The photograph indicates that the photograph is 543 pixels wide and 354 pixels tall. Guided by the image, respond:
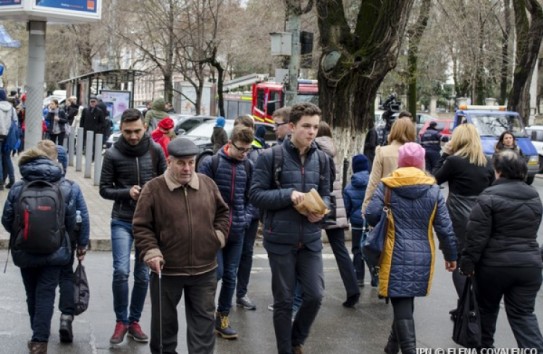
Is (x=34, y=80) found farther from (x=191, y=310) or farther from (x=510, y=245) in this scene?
(x=510, y=245)

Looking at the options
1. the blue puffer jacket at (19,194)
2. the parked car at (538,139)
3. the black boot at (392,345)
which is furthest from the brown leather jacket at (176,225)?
the parked car at (538,139)

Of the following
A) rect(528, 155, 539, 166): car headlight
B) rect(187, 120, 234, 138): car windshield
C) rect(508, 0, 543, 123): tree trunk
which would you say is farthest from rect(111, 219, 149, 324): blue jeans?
rect(508, 0, 543, 123): tree trunk

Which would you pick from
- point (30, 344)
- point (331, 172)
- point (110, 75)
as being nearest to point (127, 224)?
point (30, 344)

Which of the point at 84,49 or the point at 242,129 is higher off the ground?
the point at 84,49

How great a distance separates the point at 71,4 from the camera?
13570 millimetres

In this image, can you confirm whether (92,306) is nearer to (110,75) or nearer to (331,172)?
(331,172)

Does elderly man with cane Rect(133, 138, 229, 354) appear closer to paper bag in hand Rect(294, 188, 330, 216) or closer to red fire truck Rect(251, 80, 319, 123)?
paper bag in hand Rect(294, 188, 330, 216)

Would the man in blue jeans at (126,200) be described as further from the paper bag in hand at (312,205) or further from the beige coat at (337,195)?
the beige coat at (337,195)

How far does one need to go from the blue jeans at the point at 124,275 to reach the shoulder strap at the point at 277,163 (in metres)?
1.40

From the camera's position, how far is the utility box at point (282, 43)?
15633mm

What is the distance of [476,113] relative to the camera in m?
25.2

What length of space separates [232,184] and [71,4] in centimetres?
704

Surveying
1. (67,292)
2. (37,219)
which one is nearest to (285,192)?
(37,219)

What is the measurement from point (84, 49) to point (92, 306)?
46548 mm
